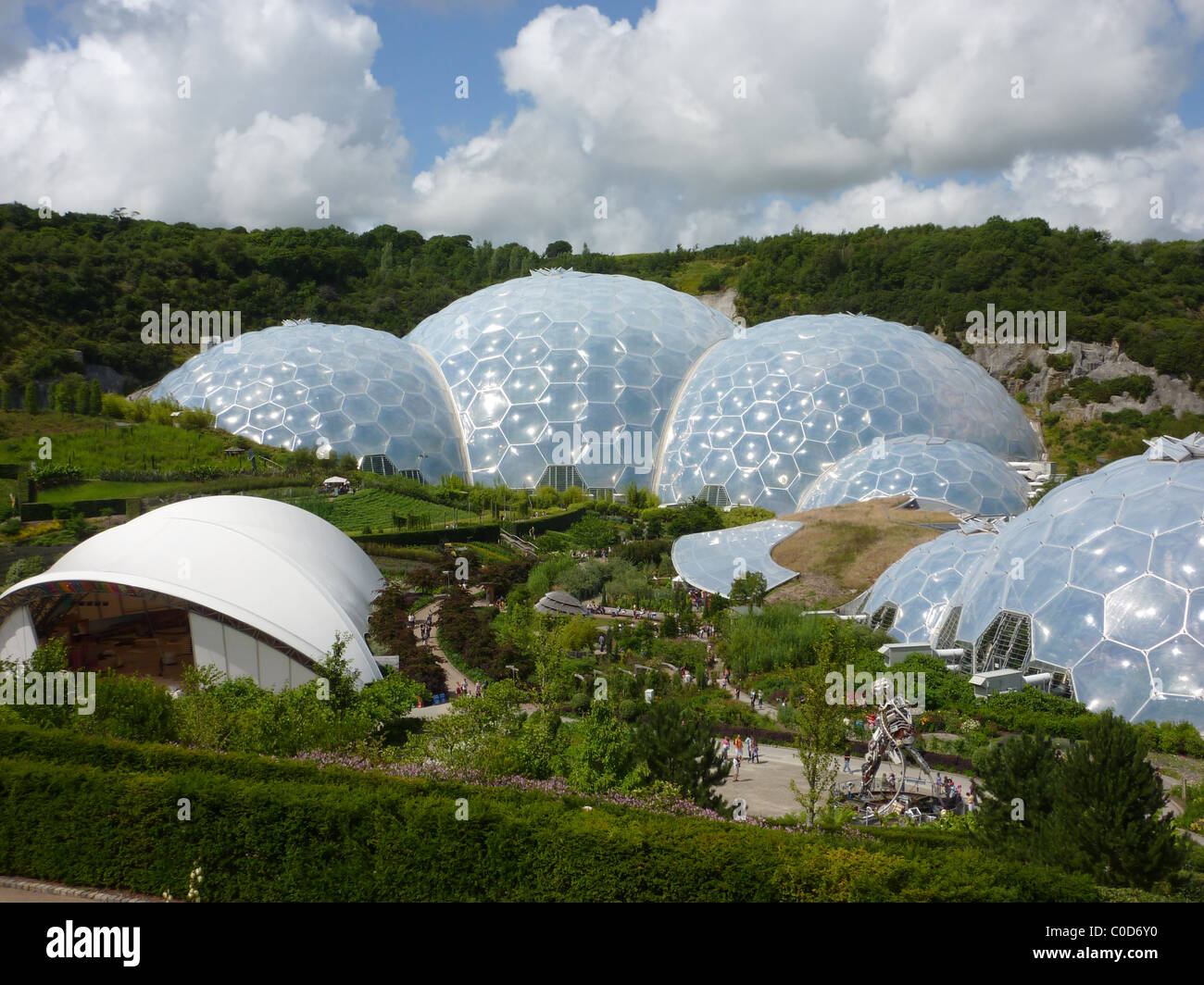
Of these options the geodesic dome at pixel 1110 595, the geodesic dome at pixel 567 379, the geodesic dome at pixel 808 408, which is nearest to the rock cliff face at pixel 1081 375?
the geodesic dome at pixel 808 408

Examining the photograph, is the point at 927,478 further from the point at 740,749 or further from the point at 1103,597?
the point at 740,749

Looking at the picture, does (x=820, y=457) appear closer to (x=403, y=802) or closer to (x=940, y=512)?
(x=940, y=512)

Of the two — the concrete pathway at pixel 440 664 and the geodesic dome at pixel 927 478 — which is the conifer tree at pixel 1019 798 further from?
the geodesic dome at pixel 927 478

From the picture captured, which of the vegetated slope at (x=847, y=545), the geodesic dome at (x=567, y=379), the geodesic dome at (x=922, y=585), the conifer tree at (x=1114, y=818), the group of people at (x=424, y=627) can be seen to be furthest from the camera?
the geodesic dome at (x=567, y=379)

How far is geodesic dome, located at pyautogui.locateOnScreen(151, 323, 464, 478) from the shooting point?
3784 cm

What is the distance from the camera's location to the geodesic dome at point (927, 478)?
100 feet

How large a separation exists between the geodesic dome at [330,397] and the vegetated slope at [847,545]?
1742 cm

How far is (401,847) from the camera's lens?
8.23 metres

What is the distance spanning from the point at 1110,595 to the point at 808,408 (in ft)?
62.6

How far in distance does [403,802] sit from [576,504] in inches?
1110

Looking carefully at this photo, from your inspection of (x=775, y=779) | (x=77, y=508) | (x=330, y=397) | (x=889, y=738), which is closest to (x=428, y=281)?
(x=330, y=397)

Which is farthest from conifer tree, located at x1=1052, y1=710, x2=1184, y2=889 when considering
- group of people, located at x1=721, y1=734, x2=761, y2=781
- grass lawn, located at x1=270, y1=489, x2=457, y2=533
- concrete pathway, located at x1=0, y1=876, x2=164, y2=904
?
grass lawn, located at x1=270, y1=489, x2=457, y2=533

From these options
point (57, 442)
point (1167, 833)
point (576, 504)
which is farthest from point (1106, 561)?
point (57, 442)
